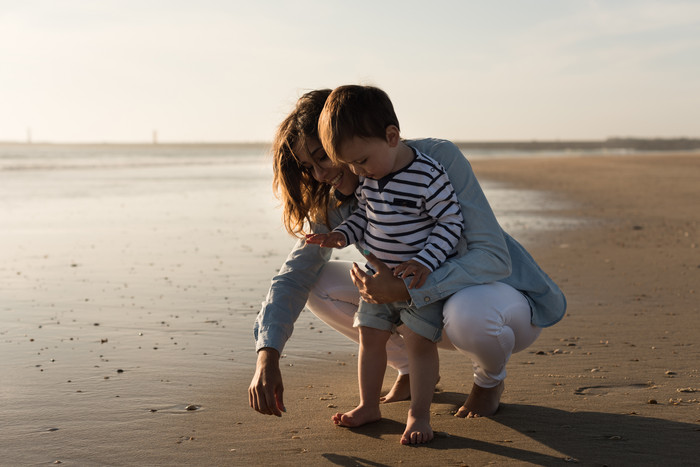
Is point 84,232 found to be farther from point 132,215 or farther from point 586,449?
point 586,449

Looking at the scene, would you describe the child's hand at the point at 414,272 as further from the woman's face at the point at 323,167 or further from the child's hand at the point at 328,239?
the woman's face at the point at 323,167

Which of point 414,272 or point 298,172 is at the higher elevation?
point 298,172

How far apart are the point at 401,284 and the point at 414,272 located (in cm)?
8

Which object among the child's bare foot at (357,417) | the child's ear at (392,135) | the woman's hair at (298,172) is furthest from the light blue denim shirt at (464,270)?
the child's bare foot at (357,417)

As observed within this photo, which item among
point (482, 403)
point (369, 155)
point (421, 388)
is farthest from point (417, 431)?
point (369, 155)

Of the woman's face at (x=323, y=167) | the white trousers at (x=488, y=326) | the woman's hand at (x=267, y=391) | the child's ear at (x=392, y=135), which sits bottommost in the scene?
the woman's hand at (x=267, y=391)

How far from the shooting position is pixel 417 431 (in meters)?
2.84

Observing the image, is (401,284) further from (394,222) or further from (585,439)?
(585,439)

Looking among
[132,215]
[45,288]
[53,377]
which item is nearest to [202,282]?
[45,288]

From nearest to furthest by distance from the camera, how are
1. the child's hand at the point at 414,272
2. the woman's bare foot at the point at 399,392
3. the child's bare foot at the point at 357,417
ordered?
the child's hand at the point at 414,272
the child's bare foot at the point at 357,417
the woman's bare foot at the point at 399,392

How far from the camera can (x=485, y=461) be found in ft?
8.68

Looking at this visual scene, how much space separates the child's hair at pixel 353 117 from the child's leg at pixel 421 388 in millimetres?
743

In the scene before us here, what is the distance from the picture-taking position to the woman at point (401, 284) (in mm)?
2865

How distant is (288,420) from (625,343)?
6.89 ft
